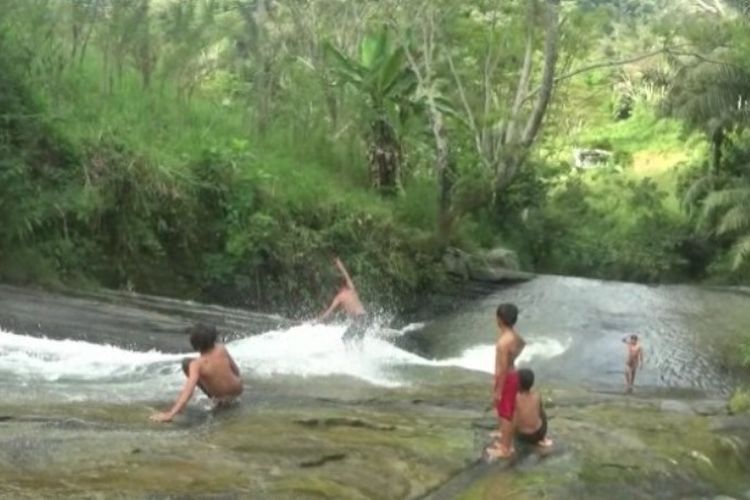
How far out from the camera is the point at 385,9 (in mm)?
29281

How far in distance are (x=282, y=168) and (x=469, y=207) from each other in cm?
491

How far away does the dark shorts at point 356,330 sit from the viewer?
49.5 feet

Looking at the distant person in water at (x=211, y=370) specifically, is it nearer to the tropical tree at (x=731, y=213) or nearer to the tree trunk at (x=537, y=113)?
the tree trunk at (x=537, y=113)

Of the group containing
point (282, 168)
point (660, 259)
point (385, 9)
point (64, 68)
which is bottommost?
point (660, 259)

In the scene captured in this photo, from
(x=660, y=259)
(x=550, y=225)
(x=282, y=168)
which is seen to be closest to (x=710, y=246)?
(x=660, y=259)

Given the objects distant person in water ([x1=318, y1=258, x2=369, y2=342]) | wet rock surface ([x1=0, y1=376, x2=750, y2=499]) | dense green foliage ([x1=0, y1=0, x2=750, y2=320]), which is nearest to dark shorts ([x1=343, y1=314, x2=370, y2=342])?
distant person in water ([x1=318, y1=258, x2=369, y2=342])

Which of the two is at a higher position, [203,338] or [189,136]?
[189,136]

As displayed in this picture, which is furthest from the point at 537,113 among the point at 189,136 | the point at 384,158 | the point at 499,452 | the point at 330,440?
the point at 330,440

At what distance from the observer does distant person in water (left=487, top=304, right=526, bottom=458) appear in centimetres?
863

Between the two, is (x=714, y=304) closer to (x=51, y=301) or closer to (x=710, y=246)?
(x=710, y=246)

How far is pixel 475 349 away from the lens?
17.9m

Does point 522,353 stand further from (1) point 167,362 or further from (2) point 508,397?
(2) point 508,397

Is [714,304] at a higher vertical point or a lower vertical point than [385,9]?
lower

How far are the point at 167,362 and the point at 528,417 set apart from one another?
201 inches
